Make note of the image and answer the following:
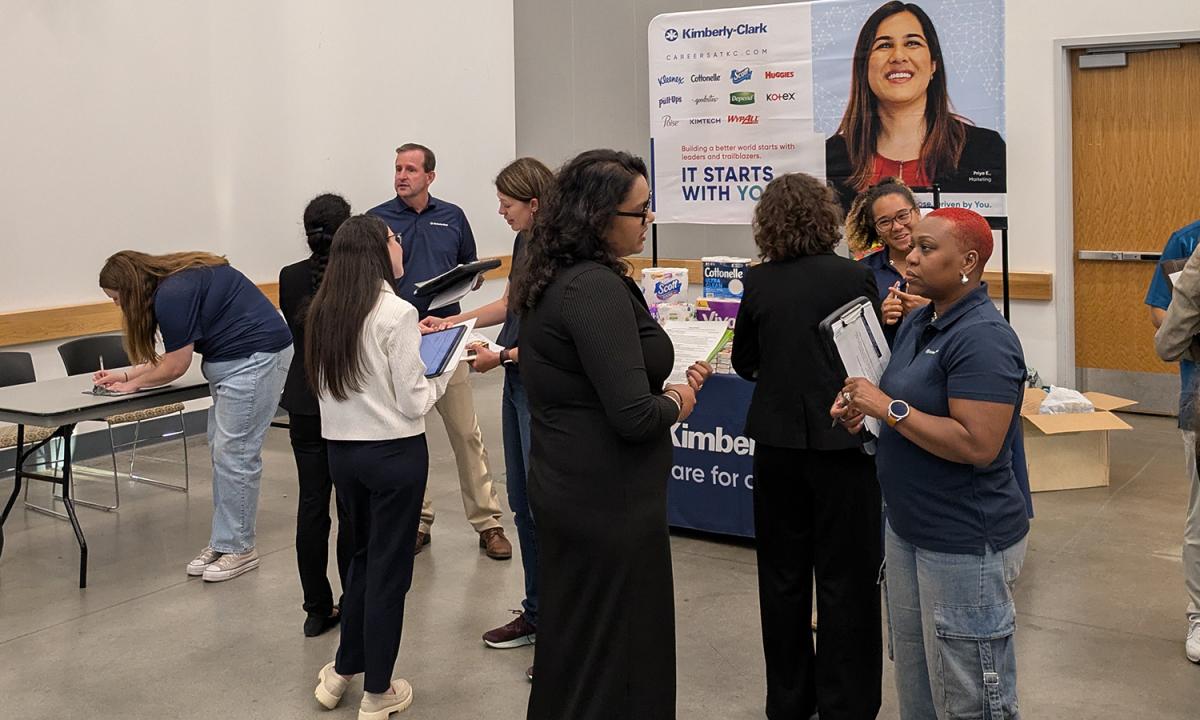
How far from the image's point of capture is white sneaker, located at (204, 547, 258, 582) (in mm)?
4953

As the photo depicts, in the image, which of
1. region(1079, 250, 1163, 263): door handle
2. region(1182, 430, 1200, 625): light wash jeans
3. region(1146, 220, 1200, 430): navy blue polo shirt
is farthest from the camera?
region(1079, 250, 1163, 263): door handle

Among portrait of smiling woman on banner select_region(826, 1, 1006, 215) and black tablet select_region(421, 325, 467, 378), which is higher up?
portrait of smiling woman on banner select_region(826, 1, 1006, 215)

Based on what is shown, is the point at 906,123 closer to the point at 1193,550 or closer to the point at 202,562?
the point at 1193,550

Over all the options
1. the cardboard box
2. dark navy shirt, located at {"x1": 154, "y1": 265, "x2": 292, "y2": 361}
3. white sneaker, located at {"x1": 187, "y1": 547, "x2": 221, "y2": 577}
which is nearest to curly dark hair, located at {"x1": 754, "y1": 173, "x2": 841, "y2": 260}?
dark navy shirt, located at {"x1": 154, "y1": 265, "x2": 292, "y2": 361}

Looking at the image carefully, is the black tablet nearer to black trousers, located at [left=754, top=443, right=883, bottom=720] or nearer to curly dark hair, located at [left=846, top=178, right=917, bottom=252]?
black trousers, located at [left=754, top=443, right=883, bottom=720]

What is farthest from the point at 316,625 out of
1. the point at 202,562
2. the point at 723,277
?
the point at 723,277

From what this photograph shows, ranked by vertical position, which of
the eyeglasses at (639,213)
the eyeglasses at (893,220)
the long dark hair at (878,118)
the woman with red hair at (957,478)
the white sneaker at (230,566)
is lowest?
the white sneaker at (230,566)

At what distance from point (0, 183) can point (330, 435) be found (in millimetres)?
4187

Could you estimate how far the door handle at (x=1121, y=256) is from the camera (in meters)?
7.66

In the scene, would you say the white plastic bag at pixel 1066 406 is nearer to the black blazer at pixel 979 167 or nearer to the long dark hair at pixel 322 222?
the black blazer at pixel 979 167

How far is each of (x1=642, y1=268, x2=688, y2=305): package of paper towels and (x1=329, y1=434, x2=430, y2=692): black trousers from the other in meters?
1.52

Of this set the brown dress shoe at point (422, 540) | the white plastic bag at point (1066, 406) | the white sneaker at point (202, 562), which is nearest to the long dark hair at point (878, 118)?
the white plastic bag at point (1066, 406)

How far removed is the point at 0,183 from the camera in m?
6.55

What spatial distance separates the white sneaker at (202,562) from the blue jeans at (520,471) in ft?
5.67
